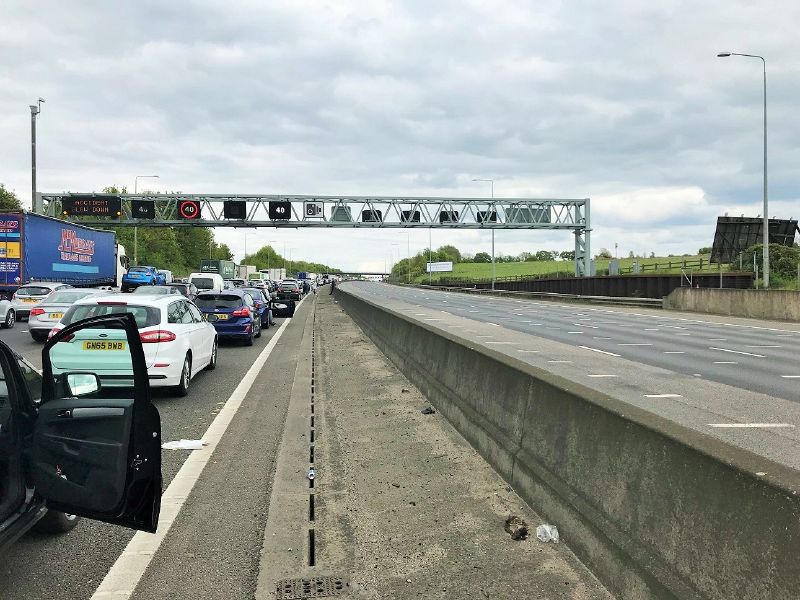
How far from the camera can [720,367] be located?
1384cm

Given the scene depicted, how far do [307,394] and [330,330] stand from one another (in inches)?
545

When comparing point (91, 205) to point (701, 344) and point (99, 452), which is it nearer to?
point (701, 344)

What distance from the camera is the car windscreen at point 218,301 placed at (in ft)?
62.9

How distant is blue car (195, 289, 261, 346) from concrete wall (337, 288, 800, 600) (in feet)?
43.2

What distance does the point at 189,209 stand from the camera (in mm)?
63406

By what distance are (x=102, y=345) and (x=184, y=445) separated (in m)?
2.95

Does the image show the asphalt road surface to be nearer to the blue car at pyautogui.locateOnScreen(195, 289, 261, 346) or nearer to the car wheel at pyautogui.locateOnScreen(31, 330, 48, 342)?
the blue car at pyautogui.locateOnScreen(195, 289, 261, 346)

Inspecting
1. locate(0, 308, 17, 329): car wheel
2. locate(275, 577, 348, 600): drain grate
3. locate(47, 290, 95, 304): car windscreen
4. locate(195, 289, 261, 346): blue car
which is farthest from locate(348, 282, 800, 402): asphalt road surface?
locate(0, 308, 17, 329): car wheel

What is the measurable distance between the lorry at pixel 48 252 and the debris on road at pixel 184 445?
78.5 feet

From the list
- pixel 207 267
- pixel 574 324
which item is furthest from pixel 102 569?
pixel 207 267

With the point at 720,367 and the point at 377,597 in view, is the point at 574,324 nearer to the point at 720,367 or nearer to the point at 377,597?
the point at 720,367

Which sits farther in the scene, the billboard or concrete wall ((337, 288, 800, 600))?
the billboard

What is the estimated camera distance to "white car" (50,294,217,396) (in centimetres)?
949

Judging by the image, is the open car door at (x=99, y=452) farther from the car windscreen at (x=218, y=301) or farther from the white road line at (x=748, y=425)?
the car windscreen at (x=218, y=301)
